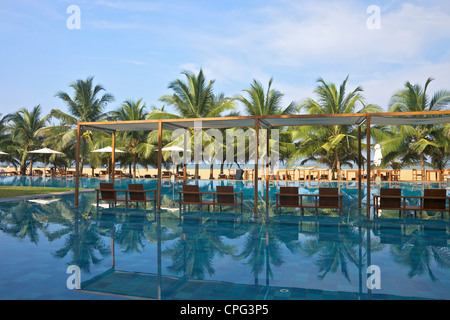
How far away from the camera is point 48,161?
31938 millimetres

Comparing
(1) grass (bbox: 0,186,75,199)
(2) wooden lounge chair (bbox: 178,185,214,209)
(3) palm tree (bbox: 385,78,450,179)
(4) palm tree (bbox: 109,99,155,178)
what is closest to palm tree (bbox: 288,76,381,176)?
(3) palm tree (bbox: 385,78,450,179)

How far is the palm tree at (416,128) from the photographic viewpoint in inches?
757

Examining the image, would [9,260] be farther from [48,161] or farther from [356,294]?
[48,161]

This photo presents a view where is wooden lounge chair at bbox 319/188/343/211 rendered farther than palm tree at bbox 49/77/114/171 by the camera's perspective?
No

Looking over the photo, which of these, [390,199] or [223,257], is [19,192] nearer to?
[223,257]

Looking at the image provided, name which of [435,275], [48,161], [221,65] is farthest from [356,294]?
[48,161]

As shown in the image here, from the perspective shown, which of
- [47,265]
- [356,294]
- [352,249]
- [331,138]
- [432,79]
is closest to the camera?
[356,294]

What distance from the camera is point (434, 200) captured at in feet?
28.9

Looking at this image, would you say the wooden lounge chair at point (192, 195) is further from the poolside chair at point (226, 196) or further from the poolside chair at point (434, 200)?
the poolside chair at point (434, 200)

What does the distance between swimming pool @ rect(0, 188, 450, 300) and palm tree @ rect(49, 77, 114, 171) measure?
1948 centimetres

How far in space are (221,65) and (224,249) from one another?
26574 millimetres

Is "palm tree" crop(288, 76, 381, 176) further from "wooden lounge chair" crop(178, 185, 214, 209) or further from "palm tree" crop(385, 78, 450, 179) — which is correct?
"wooden lounge chair" crop(178, 185, 214, 209)

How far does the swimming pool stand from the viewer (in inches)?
152

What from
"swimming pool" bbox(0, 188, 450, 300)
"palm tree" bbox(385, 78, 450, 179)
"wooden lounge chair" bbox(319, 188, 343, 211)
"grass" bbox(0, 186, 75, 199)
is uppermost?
"palm tree" bbox(385, 78, 450, 179)
